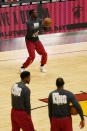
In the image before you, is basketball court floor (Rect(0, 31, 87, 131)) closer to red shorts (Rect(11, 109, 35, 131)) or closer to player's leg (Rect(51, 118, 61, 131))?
red shorts (Rect(11, 109, 35, 131))

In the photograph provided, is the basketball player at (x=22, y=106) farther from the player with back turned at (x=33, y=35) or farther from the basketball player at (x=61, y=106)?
the player with back turned at (x=33, y=35)

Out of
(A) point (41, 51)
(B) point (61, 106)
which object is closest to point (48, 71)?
(A) point (41, 51)

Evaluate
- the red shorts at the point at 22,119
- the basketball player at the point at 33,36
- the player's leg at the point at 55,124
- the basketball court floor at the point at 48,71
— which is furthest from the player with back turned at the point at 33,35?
the player's leg at the point at 55,124

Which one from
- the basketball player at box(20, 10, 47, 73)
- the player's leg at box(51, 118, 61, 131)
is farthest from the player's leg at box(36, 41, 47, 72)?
the player's leg at box(51, 118, 61, 131)

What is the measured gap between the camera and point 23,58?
65.1 feet

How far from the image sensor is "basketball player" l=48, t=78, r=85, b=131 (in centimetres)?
955

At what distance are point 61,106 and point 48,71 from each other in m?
8.30

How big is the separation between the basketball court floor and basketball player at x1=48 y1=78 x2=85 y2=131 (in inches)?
96.0

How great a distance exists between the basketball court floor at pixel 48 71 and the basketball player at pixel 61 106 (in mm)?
2437

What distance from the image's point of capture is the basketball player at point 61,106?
955 centimetres

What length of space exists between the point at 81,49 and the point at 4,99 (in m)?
7.19

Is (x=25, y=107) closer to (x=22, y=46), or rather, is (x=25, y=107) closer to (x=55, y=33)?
(x=22, y=46)

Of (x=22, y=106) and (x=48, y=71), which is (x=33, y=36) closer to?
(x=48, y=71)

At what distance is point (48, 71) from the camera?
17.9 metres
